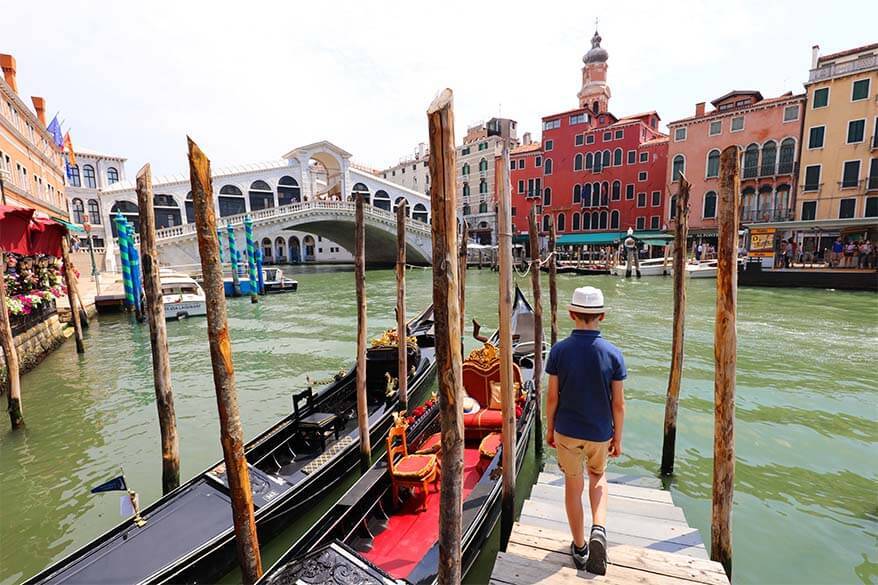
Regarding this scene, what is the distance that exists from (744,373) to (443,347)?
870 centimetres

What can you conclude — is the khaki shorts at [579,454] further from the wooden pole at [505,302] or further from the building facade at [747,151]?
the building facade at [747,151]

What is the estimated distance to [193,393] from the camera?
791 cm

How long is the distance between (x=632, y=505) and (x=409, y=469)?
1827 millimetres

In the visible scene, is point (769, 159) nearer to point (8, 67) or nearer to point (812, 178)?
point (812, 178)

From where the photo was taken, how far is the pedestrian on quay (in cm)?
229

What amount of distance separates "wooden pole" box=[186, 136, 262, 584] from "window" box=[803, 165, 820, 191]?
29.6 meters

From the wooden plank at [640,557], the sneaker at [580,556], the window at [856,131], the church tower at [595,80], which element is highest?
the church tower at [595,80]

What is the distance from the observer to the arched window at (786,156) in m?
23.6

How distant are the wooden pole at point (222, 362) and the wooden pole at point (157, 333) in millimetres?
1606

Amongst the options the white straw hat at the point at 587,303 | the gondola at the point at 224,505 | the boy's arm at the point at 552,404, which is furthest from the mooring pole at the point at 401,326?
the white straw hat at the point at 587,303

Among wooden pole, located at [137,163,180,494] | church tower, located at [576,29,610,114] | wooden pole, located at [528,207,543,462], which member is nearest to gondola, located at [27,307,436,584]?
wooden pole, located at [137,163,180,494]

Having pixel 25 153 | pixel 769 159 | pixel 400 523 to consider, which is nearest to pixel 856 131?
pixel 769 159

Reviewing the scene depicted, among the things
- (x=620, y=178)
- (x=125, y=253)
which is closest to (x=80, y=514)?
(x=125, y=253)

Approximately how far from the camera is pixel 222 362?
8.93ft
